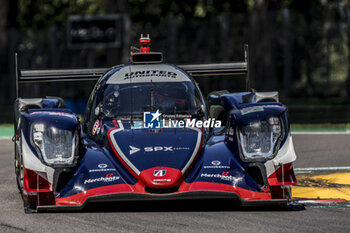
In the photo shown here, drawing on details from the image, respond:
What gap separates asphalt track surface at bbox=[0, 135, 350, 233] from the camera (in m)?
7.36

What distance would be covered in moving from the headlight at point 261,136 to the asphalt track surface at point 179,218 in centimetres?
57

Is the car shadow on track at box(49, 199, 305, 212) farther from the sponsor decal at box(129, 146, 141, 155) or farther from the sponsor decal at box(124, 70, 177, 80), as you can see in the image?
the sponsor decal at box(124, 70, 177, 80)

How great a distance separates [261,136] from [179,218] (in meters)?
1.28

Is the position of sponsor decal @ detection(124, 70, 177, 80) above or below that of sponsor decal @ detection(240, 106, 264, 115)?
above

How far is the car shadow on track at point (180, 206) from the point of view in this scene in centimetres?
835

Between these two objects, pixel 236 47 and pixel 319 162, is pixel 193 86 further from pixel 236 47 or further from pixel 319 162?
pixel 236 47

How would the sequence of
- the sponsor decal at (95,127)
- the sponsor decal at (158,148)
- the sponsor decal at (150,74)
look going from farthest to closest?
the sponsor decal at (150,74), the sponsor decal at (95,127), the sponsor decal at (158,148)

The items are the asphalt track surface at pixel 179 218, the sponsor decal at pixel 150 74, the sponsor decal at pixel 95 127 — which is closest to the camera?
the asphalt track surface at pixel 179 218

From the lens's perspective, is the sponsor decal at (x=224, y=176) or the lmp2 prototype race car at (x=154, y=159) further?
the sponsor decal at (x=224, y=176)

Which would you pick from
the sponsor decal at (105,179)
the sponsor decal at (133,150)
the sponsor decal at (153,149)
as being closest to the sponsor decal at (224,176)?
the sponsor decal at (153,149)

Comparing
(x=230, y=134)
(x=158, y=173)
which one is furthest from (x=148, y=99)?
(x=158, y=173)

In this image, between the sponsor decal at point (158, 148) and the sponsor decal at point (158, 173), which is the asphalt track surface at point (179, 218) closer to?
the sponsor decal at point (158, 173)

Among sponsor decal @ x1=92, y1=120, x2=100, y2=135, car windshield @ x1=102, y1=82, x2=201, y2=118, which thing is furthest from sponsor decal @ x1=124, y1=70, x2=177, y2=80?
sponsor decal @ x1=92, y1=120, x2=100, y2=135

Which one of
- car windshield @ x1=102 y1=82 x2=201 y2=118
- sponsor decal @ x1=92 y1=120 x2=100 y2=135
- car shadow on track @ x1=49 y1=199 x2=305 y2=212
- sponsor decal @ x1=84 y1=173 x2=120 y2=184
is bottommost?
car shadow on track @ x1=49 y1=199 x2=305 y2=212
